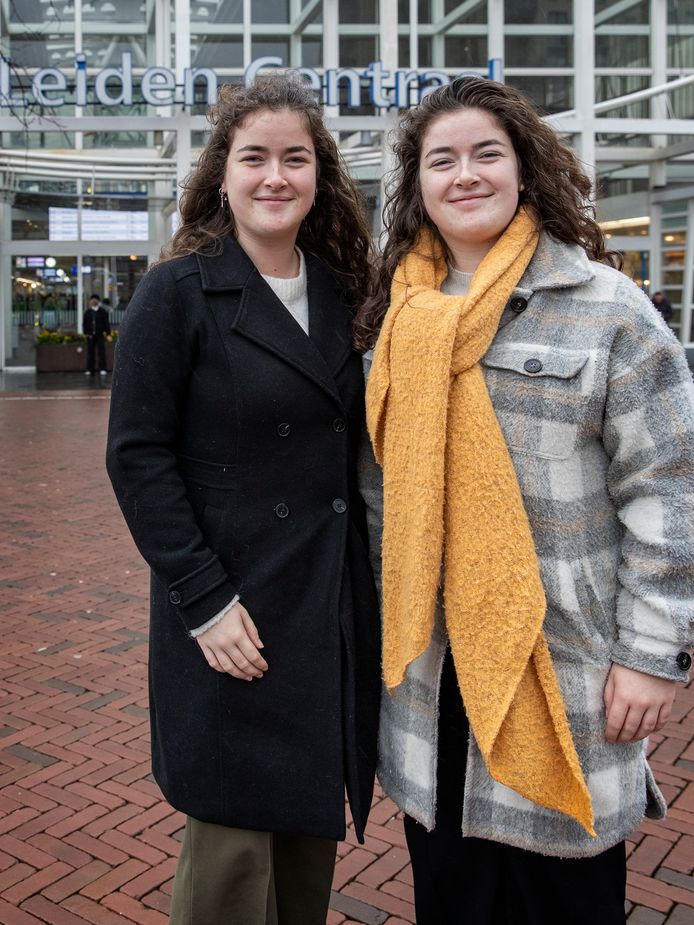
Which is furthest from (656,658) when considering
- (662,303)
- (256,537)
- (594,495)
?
(662,303)

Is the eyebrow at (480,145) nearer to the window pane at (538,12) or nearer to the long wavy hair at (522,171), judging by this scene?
the long wavy hair at (522,171)

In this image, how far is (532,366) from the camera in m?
2.00

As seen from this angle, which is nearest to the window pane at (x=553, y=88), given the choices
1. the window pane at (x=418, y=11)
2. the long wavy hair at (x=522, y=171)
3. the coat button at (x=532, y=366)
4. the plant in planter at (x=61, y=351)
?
the window pane at (x=418, y=11)

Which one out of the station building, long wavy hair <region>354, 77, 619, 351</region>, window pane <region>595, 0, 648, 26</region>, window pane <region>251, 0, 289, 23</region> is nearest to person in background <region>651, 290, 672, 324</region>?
the station building

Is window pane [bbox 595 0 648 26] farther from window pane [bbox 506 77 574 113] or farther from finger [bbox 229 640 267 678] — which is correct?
finger [bbox 229 640 267 678]

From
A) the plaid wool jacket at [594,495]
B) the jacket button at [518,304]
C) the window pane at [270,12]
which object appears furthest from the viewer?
the window pane at [270,12]

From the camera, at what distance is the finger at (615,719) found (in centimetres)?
201

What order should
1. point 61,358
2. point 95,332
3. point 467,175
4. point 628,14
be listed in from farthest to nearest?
point 61,358, point 95,332, point 628,14, point 467,175

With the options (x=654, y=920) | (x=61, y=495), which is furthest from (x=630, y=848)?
(x=61, y=495)

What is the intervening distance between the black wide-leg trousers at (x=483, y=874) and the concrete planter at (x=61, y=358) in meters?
20.5

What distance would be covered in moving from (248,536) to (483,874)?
35.3 inches

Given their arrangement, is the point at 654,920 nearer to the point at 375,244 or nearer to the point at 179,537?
the point at 179,537

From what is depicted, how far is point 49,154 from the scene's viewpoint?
71.3ft

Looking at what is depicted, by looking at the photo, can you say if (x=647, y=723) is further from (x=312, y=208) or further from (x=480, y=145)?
(x=312, y=208)
